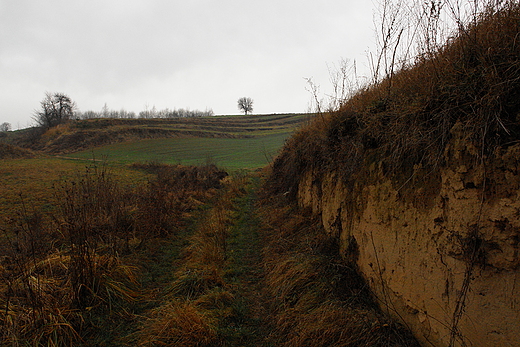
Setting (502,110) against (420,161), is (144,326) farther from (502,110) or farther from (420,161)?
(502,110)

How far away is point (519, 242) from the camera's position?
6.20 ft

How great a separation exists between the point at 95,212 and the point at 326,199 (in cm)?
566

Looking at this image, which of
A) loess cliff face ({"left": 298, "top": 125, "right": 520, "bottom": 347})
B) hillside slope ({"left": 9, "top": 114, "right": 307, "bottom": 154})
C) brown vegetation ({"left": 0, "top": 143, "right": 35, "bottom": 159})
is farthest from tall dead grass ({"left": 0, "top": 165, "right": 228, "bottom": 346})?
brown vegetation ({"left": 0, "top": 143, "right": 35, "bottom": 159})

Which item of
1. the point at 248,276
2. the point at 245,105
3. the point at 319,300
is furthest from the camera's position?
the point at 245,105

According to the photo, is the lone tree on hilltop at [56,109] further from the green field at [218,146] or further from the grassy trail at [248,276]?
the grassy trail at [248,276]

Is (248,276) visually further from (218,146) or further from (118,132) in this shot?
(118,132)

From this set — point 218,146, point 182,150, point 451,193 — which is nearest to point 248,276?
point 451,193

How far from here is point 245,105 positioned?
365 feet

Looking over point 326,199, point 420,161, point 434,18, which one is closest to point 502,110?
point 420,161

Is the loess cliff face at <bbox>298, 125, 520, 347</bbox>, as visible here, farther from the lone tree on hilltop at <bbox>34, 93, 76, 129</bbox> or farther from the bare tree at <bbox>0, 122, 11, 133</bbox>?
the bare tree at <bbox>0, 122, 11, 133</bbox>

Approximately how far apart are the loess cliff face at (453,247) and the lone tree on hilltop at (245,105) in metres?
111

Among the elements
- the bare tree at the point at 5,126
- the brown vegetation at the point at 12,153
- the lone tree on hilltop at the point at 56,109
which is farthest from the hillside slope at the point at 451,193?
the bare tree at the point at 5,126

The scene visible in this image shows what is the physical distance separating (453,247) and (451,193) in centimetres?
47

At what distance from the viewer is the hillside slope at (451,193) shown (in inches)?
79.2
